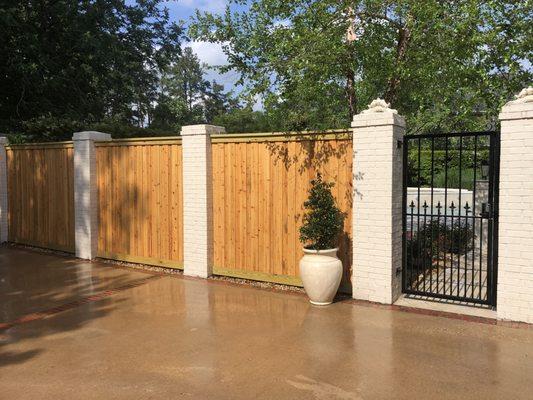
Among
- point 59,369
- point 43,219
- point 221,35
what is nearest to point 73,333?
point 59,369

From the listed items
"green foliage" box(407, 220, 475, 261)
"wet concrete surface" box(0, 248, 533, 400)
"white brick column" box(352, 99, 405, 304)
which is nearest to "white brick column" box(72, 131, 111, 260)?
"wet concrete surface" box(0, 248, 533, 400)

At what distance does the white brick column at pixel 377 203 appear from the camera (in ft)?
20.1

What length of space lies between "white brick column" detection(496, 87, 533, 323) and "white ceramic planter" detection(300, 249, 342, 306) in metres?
1.93

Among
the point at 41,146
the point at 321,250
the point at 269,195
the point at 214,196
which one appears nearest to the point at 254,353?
the point at 321,250

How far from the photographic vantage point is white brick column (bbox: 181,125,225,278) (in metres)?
7.79

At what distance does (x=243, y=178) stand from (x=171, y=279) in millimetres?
2067

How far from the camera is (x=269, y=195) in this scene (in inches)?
287

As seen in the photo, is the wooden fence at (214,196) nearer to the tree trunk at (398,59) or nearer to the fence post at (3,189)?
the fence post at (3,189)

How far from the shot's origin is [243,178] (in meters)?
7.55

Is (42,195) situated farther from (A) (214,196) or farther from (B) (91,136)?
(A) (214,196)

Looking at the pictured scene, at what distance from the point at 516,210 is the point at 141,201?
6.12 m

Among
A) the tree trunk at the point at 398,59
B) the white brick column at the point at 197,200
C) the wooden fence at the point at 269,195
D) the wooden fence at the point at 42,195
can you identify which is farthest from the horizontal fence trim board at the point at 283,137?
the wooden fence at the point at 42,195

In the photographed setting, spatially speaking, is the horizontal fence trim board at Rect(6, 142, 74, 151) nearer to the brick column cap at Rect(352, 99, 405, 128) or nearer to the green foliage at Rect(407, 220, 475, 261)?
the brick column cap at Rect(352, 99, 405, 128)

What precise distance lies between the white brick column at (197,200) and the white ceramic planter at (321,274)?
2126 millimetres
